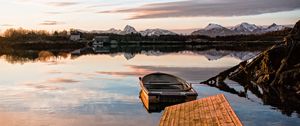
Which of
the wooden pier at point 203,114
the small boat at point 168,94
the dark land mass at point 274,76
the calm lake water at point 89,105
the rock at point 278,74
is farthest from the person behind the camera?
the dark land mass at point 274,76

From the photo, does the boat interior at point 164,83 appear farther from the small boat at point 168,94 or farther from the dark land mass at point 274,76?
the dark land mass at point 274,76

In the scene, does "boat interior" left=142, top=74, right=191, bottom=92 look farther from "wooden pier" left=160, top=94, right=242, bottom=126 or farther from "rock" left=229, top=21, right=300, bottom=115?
"wooden pier" left=160, top=94, right=242, bottom=126

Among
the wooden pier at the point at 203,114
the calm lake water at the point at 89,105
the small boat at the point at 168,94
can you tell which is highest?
the wooden pier at the point at 203,114

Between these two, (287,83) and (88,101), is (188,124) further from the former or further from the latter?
(287,83)

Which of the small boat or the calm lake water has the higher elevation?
the small boat

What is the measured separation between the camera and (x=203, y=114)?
72.4 feet

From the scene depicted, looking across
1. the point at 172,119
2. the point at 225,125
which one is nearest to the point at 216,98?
the point at 172,119

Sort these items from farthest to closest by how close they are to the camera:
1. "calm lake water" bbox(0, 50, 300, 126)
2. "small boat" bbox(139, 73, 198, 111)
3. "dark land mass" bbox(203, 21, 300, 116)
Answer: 1. "dark land mass" bbox(203, 21, 300, 116)
2. "small boat" bbox(139, 73, 198, 111)
3. "calm lake water" bbox(0, 50, 300, 126)

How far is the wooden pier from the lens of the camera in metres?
20.0

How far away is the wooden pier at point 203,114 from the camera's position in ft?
65.7

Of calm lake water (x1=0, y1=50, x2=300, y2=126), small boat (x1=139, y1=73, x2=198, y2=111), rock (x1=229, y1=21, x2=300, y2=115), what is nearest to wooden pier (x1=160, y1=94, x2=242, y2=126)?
calm lake water (x1=0, y1=50, x2=300, y2=126)

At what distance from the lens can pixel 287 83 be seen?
Answer: 48594 mm

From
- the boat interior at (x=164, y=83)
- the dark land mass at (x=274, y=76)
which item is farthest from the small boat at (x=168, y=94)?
the dark land mass at (x=274, y=76)

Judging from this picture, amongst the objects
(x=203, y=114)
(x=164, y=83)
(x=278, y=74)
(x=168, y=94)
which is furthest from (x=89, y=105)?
(x=278, y=74)
